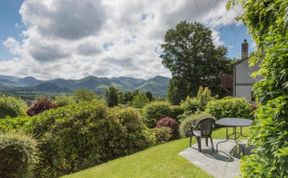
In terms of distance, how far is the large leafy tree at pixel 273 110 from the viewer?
1.88 m

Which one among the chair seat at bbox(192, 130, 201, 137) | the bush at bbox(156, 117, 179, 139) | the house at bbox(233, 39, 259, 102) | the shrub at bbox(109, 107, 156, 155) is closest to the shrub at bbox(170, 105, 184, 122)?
the bush at bbox(156, 117, 179, 139)

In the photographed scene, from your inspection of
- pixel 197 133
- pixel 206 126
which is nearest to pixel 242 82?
pixel 206 126

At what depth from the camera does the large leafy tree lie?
1.88 metres

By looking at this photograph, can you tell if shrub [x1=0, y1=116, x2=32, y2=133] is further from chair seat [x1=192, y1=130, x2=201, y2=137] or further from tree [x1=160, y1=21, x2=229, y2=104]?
tree [x1=160, y1=21, x2=229, y2=104]

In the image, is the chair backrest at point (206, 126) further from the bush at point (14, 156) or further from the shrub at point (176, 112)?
the shrub at point (176, 112)

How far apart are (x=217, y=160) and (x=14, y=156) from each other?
4.74 m

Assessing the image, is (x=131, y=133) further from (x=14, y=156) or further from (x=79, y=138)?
(x=14, y=156)

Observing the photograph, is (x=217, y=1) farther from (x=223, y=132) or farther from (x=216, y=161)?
(x=223, y=132)

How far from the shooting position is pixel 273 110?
6.42 ft

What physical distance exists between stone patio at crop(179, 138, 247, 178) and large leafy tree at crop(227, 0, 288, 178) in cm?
344

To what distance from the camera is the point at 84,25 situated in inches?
599

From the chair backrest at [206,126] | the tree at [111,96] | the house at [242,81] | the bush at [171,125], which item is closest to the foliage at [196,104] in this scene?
the bush at [171,125]

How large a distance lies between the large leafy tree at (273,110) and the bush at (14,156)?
504 centimetres

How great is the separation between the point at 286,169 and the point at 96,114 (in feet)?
23.1
